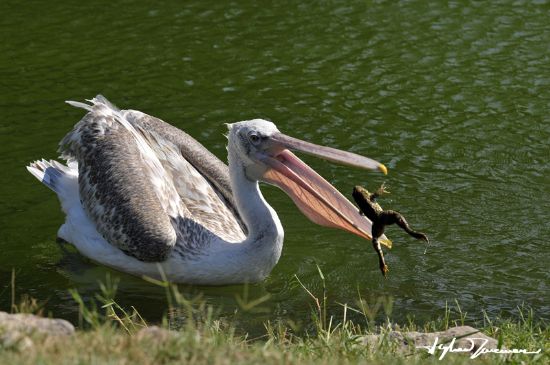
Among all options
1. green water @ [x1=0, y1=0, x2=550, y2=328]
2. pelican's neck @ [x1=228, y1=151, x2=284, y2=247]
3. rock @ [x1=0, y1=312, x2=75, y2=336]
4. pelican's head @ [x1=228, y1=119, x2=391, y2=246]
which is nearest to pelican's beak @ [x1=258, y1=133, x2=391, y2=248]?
pelican's head @ [x1=228, y1=119, x2=391, y2=246]

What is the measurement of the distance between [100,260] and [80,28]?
19.2 ft

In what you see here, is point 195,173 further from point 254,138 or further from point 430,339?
point 430,339

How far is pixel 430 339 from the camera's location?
606 centimetres

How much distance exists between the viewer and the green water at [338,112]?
26.9 feet

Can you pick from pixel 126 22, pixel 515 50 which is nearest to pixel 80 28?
pixel 126 22

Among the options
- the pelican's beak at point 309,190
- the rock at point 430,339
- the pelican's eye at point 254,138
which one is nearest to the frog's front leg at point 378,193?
the pelican's beak at point 309,190

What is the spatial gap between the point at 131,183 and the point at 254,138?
1.06 m

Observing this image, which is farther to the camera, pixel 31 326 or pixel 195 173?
pixel 195 173

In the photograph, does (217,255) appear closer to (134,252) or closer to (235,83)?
(134,252)

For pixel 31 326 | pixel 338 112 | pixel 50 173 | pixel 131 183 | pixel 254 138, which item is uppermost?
pixel 31 326

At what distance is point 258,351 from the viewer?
16.3ft

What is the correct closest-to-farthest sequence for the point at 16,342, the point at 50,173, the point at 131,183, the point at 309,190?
the point at 16,342, the point at 309,190, the point at 131,183, the point at 50,173

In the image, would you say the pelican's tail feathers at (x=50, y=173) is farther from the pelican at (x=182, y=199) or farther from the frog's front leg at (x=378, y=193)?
the frog's front leg at (x=378, y=193)

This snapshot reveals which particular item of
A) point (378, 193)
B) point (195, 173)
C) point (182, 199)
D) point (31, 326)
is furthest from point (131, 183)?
point (31, 326)
